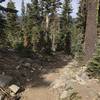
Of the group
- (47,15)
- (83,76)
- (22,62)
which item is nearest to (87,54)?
(83,76)

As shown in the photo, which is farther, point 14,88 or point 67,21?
point 67,21

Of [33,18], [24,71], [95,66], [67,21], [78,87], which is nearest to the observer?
[78,87]

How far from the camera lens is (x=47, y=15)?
52.7 metres

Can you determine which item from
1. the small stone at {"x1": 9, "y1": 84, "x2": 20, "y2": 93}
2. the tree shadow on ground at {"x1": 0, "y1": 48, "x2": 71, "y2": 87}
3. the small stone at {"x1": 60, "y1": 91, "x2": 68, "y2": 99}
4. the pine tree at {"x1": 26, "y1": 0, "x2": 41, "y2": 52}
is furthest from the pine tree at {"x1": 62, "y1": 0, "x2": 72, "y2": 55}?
the small stone at {"x1": 60, "y1": 91, "x2": 68, "y2": 99}

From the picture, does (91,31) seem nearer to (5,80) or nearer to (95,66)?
(95,66)

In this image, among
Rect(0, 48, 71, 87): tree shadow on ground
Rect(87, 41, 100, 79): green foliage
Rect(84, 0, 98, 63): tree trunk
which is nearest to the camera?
Rect(87, 41, 100, 79): green foliage

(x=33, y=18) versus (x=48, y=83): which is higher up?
(x=33, y=18)

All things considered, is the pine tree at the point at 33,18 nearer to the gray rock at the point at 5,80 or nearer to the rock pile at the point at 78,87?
the gray rock at the point at 5,80

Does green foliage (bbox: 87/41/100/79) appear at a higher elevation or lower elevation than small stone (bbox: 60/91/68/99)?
→ higher

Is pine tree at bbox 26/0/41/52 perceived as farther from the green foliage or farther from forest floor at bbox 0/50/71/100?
the green foliage

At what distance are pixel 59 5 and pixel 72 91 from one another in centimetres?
4172

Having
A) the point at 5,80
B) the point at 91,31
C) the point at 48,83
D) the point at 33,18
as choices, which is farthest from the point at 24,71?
the point at 33,18

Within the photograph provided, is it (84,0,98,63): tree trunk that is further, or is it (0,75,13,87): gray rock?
(84,0,98,63): tree trunk

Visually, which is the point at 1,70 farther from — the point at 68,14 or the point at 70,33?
the point at 68,14
